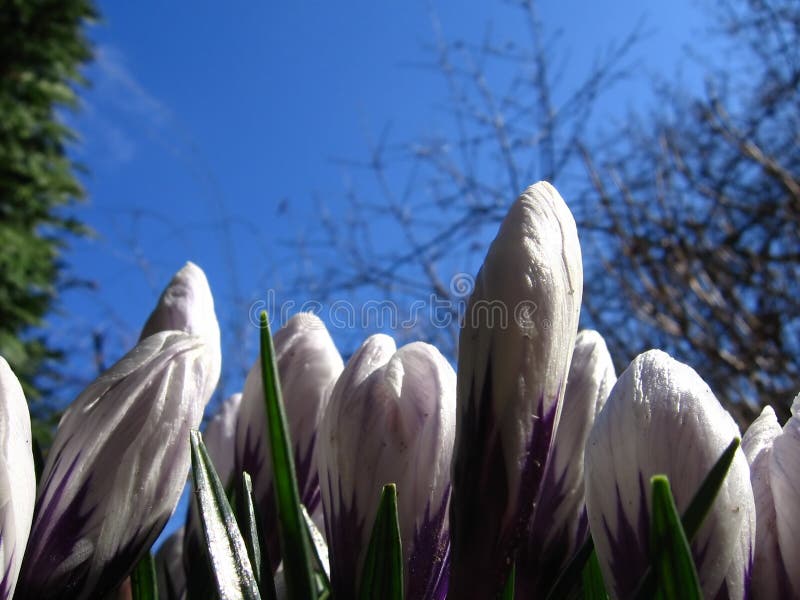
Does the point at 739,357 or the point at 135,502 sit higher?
the point at 739,357

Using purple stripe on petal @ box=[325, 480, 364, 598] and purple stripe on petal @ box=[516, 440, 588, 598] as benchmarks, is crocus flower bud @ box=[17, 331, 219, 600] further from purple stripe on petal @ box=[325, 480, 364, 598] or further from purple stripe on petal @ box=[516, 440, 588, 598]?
purple stripe on petal @ box=[516, 440, 588, 598]

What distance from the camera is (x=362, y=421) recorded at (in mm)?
484

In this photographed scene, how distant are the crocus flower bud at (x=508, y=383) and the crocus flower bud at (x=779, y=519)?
13cm

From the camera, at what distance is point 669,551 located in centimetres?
35

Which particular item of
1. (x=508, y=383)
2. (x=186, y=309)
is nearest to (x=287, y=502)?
(x=508, y=383)

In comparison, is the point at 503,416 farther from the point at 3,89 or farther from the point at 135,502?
the point at 3,89

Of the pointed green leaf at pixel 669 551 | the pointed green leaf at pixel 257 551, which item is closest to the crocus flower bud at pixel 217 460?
the pointed green leaf at pixel 257 551

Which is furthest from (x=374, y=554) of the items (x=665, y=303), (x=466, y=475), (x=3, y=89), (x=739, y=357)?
(x=3, y=89)

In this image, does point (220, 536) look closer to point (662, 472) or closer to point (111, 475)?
point (111, 475)

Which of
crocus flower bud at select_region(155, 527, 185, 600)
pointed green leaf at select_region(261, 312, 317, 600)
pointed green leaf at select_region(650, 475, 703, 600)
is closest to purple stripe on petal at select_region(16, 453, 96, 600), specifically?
pointed green leaf at select_region(261, 312, 317, 600)

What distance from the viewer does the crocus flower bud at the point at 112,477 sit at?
458 mm

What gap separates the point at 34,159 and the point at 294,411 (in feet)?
24.5

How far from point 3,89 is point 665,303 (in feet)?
22.1

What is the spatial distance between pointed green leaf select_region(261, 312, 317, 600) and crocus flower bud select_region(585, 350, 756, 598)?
6.7 inches
